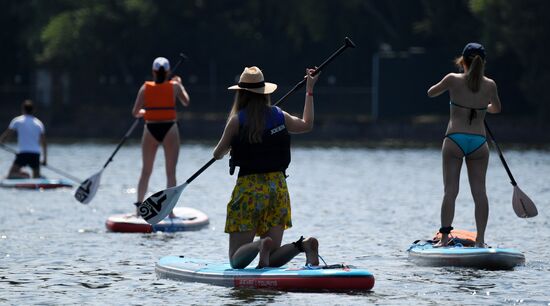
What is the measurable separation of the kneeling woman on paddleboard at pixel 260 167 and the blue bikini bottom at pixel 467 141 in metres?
2.33

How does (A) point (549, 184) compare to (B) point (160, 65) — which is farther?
(A) point (549, 184)

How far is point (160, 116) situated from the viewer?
1891 cm

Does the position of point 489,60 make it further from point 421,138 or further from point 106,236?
point 106,236

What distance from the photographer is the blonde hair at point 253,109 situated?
513 inches

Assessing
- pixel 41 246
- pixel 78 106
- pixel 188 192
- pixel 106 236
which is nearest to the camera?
pixel 41 246

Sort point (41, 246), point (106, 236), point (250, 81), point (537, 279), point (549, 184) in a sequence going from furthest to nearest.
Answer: point (549, 184) → point (106, 236) → point (41, 246) → point (537, 279) → point (250, 81)

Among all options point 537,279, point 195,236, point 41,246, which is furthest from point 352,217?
point 537,279

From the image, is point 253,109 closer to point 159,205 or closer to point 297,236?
point 159,205

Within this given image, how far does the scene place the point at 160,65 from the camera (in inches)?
747

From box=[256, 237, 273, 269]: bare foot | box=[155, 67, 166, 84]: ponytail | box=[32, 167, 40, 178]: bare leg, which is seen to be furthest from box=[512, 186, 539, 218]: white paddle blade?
box=[32, 167, 40, 178]: bare leg

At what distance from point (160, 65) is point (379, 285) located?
6.06 metres


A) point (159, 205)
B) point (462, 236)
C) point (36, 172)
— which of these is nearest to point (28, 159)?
point (36, 172)

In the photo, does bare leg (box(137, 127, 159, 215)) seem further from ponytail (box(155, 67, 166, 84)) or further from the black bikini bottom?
ponytail (box(155, 67, 166, 84))

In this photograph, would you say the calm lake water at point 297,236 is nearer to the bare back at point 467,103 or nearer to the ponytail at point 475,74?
the bare back at point 467,103
